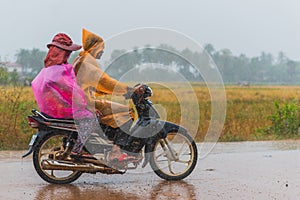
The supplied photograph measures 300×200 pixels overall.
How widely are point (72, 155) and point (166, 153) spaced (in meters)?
1.15

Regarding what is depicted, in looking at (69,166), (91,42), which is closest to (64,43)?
(91,42)

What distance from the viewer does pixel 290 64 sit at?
7050 centimetres

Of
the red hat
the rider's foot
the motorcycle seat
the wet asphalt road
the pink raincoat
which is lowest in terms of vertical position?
the wet asphalt road

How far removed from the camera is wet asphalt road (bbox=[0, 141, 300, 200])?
5344mm

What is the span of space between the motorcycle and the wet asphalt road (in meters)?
0.17

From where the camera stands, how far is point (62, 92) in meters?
5.64

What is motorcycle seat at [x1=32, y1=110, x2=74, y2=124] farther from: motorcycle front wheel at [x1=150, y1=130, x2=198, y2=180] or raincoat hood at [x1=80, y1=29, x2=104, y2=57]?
motorcycle front wheel at [x1=150, y1=130, x2=198, y2=180]

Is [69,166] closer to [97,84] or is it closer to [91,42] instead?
[97,84]

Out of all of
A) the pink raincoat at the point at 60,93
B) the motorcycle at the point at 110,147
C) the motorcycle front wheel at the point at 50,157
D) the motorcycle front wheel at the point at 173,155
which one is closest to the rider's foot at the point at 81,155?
the motorcycle at the point at 110,147

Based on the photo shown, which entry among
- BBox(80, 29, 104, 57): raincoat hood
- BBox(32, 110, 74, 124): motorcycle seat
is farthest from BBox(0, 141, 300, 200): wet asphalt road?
BBox(80, 29, 104, 57): raincoat hood

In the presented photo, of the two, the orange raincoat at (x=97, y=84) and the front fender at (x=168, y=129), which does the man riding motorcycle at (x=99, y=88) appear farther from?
the front fender at (x=168, y=129)

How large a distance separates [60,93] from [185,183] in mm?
1814

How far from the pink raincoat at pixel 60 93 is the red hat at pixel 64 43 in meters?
0.23

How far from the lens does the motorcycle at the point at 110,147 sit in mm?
5789
